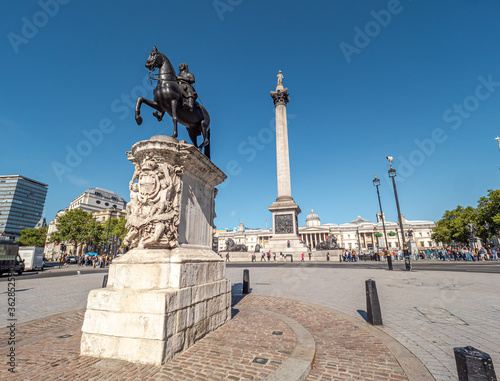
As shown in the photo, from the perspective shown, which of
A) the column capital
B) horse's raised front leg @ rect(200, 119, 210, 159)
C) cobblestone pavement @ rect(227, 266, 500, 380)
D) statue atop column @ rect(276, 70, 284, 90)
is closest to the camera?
cobblestone pavement @ rect(227, 266, 500, 380)

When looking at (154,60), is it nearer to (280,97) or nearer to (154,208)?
(154,208)

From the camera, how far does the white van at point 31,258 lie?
89.8ft

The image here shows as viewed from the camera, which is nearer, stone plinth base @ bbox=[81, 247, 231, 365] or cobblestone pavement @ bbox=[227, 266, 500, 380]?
stone plinth base @ bbox=[81, 247, 231, 365]

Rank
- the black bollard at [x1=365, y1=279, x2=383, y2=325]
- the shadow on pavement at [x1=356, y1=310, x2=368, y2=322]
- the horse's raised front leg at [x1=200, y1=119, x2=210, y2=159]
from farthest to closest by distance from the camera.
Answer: the horse's raised front leg at [x1=200, y1=119, x2=210, y2=159], the shadow on pavement at [x1=356, y1=310, x2=368, y2=322], the black bollard at [x1=365, y1=279, x2=383, y2=325]

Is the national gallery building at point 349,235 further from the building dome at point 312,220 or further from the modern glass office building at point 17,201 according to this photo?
the modern glass office building at point 17,201

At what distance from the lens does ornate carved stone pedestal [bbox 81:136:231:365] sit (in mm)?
3322

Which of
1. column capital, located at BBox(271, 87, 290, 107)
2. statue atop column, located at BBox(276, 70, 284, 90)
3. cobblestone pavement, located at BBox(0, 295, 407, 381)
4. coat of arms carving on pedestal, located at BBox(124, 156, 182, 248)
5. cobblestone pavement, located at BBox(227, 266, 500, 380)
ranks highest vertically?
statue atop column, located at BBox(276, 70, 284, 90)

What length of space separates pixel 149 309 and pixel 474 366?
140 inches

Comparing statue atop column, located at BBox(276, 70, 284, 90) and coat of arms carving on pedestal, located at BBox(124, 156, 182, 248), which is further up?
statue atop column, located at BBox(276, 70, 284, 90)

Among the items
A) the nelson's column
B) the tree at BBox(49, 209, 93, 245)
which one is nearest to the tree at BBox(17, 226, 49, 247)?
the tree at BBox(49, 209, 93, 245)

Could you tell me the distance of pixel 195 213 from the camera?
16.6 feet

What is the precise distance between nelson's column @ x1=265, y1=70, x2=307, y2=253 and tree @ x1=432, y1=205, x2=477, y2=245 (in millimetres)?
39567

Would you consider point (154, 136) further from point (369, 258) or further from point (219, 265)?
point (369, 258)

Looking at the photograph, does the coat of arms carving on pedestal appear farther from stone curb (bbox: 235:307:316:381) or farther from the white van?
the white van
